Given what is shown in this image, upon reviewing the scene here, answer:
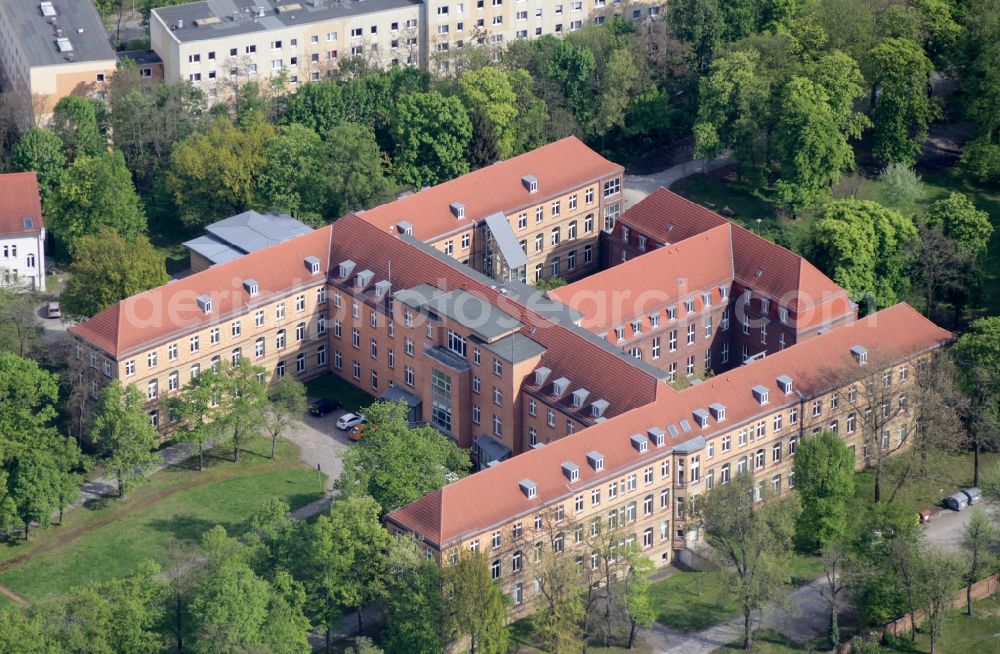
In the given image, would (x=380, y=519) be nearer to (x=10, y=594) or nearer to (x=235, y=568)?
(x=235, y=568)

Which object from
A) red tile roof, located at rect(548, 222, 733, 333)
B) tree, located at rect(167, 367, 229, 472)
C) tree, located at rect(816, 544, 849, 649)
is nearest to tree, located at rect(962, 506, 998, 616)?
tree, located at rect(816, 544, 849, 649)

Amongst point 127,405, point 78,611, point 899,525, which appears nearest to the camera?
point 78,611

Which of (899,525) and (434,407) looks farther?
(434,407)

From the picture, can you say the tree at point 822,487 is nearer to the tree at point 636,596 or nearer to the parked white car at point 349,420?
the tree at point 636,596

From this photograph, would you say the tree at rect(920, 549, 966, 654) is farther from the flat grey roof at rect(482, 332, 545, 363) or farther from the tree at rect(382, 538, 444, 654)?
the tree at rect(382, 538, 444, 654)

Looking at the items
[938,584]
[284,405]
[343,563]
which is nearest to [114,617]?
[343,563]

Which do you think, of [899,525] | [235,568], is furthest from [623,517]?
[235,568]
